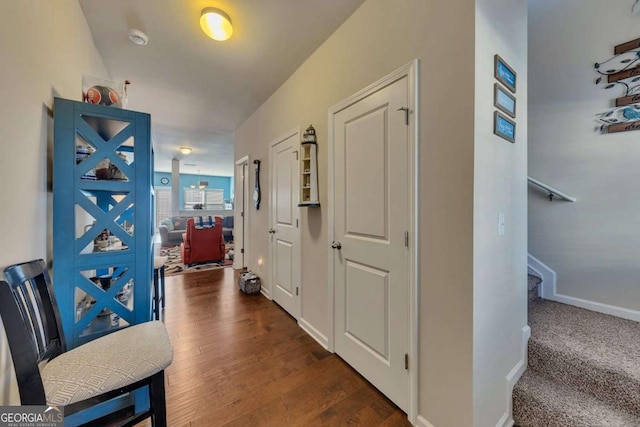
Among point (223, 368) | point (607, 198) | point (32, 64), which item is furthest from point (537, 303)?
Result: point (32, 64)

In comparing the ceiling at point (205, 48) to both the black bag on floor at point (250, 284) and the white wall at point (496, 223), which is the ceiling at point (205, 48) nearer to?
the white wall at point (496, 223)

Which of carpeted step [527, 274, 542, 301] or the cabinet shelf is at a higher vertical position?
the cabinet shelf

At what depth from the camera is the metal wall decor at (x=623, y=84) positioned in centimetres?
180

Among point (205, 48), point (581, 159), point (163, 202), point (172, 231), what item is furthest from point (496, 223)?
point (163, 202)

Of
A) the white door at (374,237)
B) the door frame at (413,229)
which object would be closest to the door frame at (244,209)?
the white door at (374,237)

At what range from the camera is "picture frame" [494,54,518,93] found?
4.19 feet

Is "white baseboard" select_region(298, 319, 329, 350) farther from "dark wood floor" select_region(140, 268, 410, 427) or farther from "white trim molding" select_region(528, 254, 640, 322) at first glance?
"white trim molding" select_region(528, 254, 640, 322)

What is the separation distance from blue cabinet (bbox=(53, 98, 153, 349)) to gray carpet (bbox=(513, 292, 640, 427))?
7.64ft

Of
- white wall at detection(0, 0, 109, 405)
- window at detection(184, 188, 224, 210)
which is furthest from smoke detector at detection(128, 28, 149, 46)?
window at detection(184, 188, 224, 210)

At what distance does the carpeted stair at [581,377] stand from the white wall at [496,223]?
0.14 meters

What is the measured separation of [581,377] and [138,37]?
4.00 m

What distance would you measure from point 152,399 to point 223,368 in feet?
2.89

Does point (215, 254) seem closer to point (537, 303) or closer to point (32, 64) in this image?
point (32, 64)

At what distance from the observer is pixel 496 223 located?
4.37 feet
